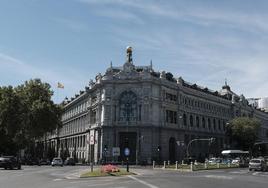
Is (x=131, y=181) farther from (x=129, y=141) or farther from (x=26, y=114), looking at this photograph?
(x=129, y=141)

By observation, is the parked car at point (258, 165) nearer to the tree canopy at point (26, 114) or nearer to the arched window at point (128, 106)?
the arched window at point (128, 106)

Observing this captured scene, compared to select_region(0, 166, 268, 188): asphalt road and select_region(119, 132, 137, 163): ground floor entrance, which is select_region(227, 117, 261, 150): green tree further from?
select_region(0, 166, 268, 188): asphalt road

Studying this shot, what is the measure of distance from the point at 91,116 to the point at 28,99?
776 inches

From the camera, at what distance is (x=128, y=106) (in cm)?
9494

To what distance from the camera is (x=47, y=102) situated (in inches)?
3551

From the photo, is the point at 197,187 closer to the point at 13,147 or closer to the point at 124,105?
the point at 124,105

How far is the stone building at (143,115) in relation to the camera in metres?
92.8

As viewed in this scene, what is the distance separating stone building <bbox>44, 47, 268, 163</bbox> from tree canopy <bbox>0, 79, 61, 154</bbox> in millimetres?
11312

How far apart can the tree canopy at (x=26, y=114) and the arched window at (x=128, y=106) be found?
13221 mm

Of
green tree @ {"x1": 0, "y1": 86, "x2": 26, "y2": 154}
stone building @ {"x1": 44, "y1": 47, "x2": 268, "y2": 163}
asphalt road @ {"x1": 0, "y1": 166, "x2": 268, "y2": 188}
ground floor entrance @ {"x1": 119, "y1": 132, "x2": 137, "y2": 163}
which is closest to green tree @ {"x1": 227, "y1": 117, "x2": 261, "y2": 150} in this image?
stone building @ {"x1": 44, "y1": 47, "x2": 268, "y2": 163}

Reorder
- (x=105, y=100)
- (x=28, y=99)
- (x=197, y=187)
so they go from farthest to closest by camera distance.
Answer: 1. (x=105, y=100)
2. (x=28, y=99)
3. (x=197, y=187)

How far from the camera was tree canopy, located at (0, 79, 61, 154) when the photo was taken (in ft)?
286

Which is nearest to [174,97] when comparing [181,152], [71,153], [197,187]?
[181,152]

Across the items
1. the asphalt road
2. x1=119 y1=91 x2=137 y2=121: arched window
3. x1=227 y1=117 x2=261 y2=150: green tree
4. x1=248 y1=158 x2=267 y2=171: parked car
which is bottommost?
the asphalt road
